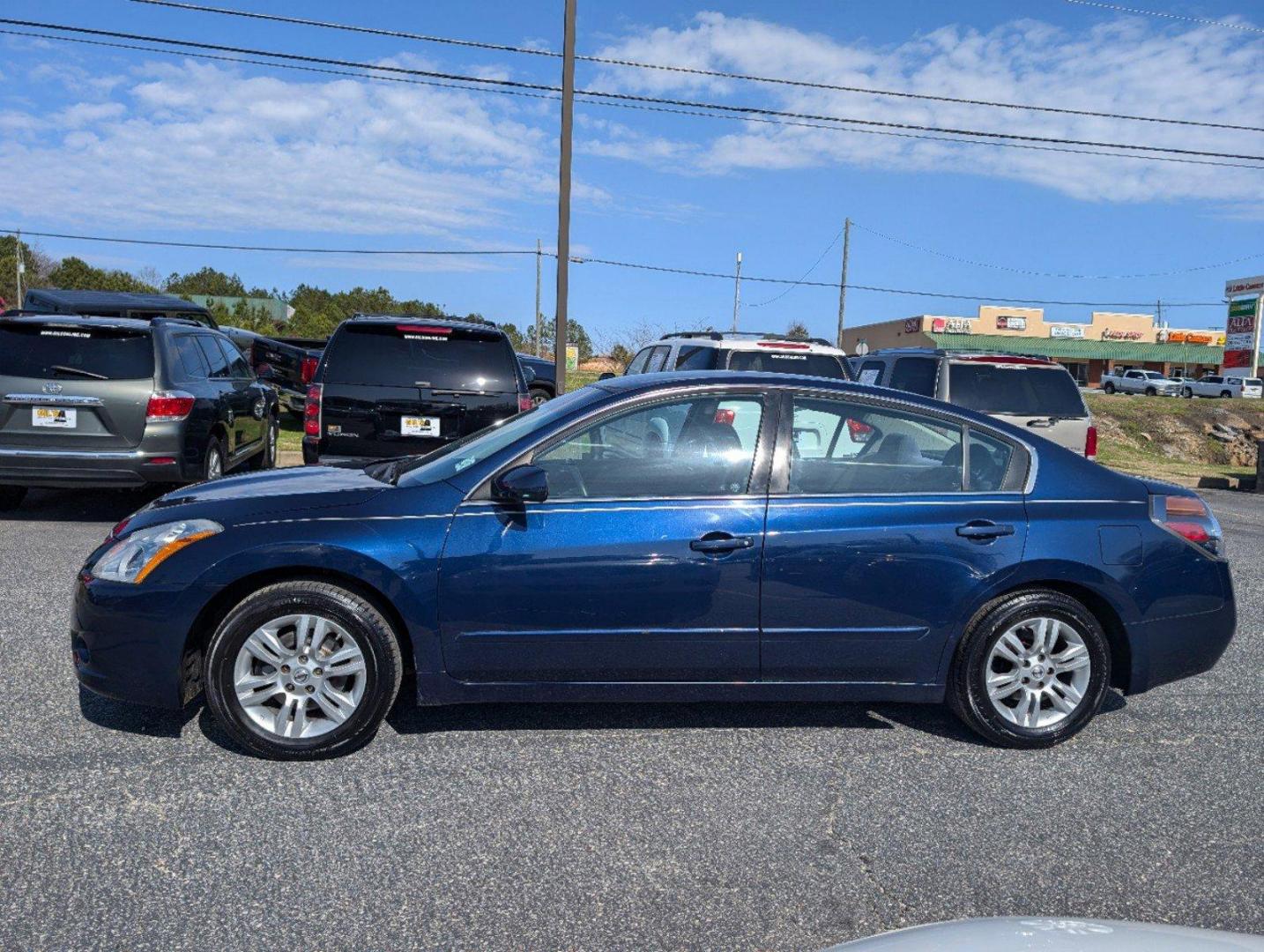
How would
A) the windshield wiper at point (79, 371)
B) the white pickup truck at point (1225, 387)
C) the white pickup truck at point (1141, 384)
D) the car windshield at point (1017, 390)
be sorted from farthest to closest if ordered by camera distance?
the white pickup truck at point (1141, 384) < the white pickup truck at point (1225, 387) < the car windshield at point (1017, 390) < the windshield wiper at point (79, 371)

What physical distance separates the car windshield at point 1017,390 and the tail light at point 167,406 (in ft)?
24.1

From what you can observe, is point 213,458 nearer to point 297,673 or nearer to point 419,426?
point 419,426

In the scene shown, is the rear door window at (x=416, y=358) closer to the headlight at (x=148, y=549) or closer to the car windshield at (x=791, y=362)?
the car windshield at (x=791, y=362)

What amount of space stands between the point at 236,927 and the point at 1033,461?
3630mm

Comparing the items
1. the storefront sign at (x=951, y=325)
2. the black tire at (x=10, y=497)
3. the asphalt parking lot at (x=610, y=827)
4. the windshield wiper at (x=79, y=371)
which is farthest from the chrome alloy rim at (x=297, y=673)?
the storefront sign at (x=951, y=325)

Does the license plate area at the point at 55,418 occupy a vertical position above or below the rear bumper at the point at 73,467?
above

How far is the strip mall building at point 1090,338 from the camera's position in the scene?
239ft

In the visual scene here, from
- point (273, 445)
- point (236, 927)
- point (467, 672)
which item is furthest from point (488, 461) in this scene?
point (273, 445)

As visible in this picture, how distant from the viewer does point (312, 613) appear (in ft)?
13.7

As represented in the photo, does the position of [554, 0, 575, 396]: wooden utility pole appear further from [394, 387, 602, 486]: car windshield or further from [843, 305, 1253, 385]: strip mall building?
[843, 305, 1253, 385]: strip mall building

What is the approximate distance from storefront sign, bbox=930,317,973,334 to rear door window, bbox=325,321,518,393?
67.3 m

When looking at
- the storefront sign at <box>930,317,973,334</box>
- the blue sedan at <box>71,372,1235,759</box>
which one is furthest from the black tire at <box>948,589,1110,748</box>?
the storefront sign at <box>930,317,973,334</box>

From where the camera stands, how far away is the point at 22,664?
527 cm

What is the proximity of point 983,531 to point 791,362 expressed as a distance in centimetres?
556
